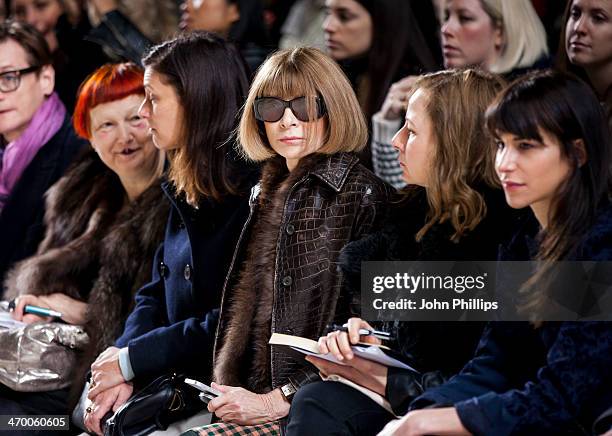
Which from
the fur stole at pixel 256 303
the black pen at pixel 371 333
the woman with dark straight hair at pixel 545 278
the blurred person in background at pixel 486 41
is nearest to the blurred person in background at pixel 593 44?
the blurred person in background at pixel 486 41

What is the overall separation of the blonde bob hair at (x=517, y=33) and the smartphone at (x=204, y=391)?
5.80 feet

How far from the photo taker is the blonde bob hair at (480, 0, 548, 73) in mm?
4500

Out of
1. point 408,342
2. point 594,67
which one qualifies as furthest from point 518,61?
point 408,342

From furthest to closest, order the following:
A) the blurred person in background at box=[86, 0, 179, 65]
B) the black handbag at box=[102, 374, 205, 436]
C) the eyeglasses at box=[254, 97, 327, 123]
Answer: the blurred person in background at box=[86, 0, 179, 65]
the black handbag at box=[102, 374, 205, 436]
the eyeglasses at box=[254, 97, 327, 123]

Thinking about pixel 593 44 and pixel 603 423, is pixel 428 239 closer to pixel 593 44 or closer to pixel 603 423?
pixel 603 423

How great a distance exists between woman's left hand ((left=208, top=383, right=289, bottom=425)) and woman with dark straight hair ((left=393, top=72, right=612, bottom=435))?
621 mm

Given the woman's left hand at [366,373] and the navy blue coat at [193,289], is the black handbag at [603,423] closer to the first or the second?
the woman's left hand at [366,373]

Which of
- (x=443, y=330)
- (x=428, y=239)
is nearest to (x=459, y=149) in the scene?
(x=428, y=239)

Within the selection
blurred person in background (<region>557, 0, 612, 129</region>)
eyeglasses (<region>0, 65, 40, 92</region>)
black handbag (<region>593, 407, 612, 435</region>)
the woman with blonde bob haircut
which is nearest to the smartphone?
the woman with blonde bob haircut

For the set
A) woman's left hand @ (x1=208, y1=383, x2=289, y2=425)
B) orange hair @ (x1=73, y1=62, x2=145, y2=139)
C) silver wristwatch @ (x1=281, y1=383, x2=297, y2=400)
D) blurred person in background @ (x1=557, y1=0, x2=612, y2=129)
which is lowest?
woman's left hand @ (x1=208, y1=383, x2=289, y2=425)

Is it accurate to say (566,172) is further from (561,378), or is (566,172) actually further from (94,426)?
(94,426)

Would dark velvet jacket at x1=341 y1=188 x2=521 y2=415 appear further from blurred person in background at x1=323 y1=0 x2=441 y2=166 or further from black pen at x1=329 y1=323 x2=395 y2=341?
blurred person in background at x1=323 y1=0 x2=441 y2=166

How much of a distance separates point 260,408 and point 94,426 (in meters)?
0.82

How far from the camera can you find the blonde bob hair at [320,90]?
140 inches
